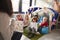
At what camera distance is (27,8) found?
1.57 m

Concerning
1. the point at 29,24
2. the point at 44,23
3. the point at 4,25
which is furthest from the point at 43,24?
the point at 4,25

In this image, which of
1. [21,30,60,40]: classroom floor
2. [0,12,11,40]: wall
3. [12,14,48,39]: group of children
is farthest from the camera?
[12,14,48,39]: group of children

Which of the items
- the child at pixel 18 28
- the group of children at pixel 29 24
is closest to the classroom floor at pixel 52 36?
the group of children at pixel 29 24

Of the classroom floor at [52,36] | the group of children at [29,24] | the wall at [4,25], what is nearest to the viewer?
the wall at [4,25]

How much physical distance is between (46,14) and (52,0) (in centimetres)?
19

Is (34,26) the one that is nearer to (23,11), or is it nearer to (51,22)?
(51,22)

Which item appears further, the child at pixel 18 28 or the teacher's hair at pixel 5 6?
the child at pixel 18 28

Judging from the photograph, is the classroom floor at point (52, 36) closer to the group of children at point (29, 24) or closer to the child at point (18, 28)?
the group of children at point (29, 24)

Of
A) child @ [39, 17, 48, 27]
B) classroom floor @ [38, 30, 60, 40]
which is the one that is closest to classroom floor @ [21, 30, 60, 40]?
classroom floor @ [38, 30, 60, 40]

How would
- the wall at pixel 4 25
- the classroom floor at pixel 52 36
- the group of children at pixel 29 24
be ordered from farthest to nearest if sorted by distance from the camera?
1. the group of children at pixel 29 24
2. the classroom floor at pixel 52 36
3. the wall at pixel 4 25

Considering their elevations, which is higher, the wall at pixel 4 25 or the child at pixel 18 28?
the wall at pixel 4 25

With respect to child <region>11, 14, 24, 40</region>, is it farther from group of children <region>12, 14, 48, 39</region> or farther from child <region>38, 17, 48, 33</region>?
child <region>38, 17, 48, 33</region>

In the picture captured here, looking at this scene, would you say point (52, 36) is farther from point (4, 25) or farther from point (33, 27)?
point (4, 25)

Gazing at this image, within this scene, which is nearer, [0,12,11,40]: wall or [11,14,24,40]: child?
[0,12,11,40]: wall
